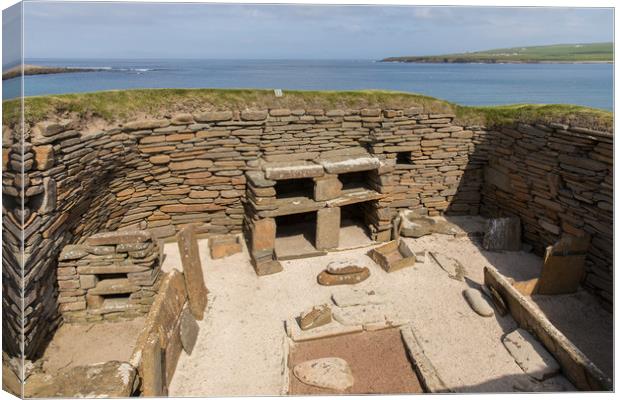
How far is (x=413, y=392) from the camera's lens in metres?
5.50

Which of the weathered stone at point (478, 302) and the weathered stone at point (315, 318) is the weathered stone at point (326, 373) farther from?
the weathered stone at point (478, 302)

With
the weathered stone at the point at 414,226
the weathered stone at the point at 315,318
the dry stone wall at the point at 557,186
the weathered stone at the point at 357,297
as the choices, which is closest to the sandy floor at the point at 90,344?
the weathered stone at the point at 315,318

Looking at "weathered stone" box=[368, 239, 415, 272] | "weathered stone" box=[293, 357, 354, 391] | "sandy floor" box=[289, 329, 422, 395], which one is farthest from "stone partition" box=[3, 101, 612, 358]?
"weathered stone" box=[293, 357, 354, 391]

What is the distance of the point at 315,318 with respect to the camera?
661cm

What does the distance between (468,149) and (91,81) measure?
8.15m

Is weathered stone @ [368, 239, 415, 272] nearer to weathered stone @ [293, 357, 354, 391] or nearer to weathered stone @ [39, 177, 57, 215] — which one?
weathered stone @ [293, 357, 354, 391]

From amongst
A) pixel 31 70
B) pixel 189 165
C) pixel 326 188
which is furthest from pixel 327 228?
pixel 31 70

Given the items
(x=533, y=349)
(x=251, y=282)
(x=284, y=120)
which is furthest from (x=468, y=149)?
(x=251, y=282)

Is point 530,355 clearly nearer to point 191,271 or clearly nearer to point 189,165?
point 191,271

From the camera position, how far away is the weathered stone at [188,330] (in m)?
6.04

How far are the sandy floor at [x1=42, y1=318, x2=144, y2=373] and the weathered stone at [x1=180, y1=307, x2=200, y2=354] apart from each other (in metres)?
0.89

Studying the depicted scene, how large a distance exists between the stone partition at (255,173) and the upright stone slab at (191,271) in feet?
5.38

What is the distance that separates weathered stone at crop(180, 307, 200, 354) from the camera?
19.8ft

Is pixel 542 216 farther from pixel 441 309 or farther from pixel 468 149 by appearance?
pixel 441 309
